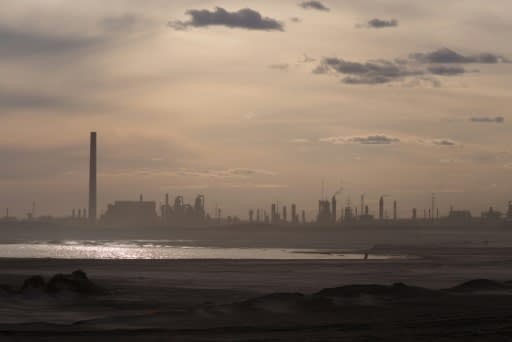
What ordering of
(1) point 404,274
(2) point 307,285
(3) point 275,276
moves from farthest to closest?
(1) point 404,274 → (3) point 275,276 → (2) point 307,285

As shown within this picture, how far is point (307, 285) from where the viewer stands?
48.3 m

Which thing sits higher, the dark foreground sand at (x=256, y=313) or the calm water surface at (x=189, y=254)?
the dark foreground sand at (x=256, y=313)

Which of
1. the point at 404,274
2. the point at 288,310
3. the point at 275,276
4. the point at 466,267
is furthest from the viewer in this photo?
the point at 466,267

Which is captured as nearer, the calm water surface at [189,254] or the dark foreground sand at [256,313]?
the dark foreground sand at [256,313]

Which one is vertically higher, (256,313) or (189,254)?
(256,313)

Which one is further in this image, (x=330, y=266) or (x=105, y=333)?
(x=330, y=266)

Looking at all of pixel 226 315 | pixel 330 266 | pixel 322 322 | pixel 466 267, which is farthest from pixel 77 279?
pixel 466 267

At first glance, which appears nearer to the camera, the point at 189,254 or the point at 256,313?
the point at 256,313

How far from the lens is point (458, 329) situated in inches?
1055

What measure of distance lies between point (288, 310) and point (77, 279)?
42.9ft

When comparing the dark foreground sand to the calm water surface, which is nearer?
the dark foreground sand

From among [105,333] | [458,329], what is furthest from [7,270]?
[458,329]

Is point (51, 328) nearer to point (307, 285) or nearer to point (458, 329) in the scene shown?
point (458, 329)

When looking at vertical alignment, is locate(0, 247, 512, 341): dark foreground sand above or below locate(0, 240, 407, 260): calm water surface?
above
